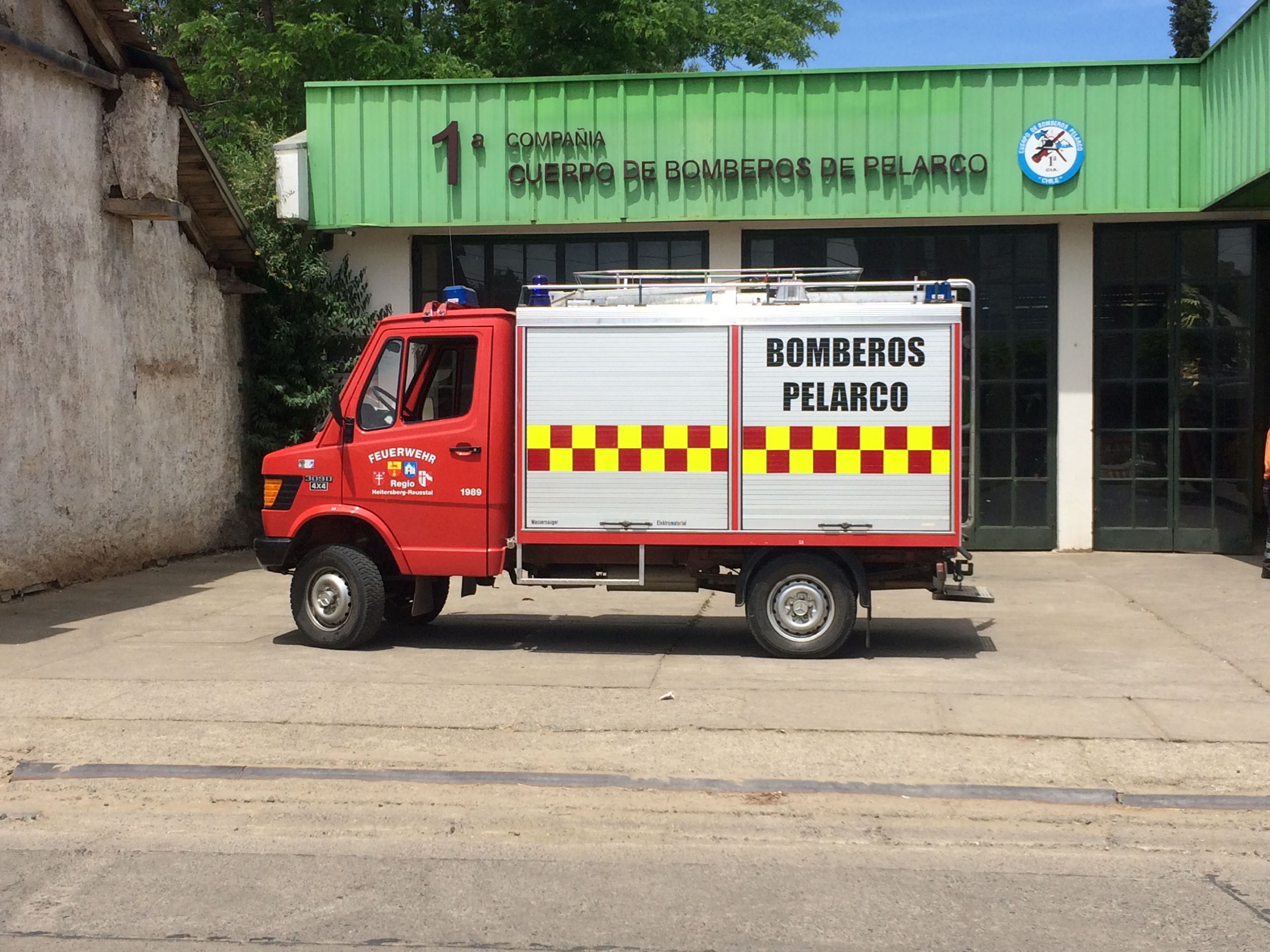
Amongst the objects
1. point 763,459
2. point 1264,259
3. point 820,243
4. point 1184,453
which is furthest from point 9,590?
point 1264,259

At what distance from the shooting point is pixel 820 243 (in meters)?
16.3

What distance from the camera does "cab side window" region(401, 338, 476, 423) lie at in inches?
381

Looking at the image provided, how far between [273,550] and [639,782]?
4442 mm

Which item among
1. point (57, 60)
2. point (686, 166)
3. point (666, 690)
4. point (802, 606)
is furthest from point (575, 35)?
point (666, 690)

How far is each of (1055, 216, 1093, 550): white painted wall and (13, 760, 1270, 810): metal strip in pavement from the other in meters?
10.0

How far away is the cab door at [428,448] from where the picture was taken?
9.60 m

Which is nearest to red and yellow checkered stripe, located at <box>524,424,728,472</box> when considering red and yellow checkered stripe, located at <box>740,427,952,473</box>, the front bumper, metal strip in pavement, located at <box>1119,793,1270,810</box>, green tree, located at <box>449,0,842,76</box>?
red and yellow checkered stripe, located at <box>740,427,952,473</box>

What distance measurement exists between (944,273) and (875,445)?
771 cm

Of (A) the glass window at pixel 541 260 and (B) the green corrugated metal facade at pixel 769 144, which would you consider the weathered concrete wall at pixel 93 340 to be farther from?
(A) the glass window at pixel 541 260

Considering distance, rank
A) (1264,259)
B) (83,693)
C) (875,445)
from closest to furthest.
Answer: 1. (83,693)
2. (875,445)
3. (1264,259)

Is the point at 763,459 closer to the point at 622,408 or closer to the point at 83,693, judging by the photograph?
the point at 622,408

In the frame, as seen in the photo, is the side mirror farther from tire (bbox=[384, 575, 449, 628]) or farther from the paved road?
the paved road

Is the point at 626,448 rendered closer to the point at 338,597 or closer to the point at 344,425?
the point at 344,425

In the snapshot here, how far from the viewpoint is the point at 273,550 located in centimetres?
982
